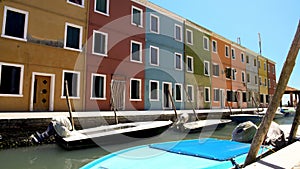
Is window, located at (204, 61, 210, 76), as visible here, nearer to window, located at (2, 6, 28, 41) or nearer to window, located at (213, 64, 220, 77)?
window, located at (213, 64, 220, 77)

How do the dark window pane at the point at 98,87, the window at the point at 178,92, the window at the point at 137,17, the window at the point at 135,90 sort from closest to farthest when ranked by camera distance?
1. the dark window pane at the point at 98,87
2. the window at the point at 135,90
3. the window at the point at 137,17
4. the window at the point at 178,92

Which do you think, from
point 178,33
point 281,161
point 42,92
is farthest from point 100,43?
point 281,161

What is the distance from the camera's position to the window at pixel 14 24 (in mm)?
11375

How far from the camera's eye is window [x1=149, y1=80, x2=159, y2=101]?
60.1ft

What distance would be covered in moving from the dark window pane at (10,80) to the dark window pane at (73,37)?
11.0ft

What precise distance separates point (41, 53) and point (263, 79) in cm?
3464

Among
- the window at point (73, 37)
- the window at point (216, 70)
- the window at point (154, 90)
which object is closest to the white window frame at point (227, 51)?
the window at point (216, 70)

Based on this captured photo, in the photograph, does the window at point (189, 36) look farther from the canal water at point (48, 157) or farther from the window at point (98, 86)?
the canal water at point (48, 157)

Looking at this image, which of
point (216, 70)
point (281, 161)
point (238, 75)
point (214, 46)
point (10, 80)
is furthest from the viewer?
point (238, 75)

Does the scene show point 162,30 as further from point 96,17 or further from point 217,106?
point 217,106

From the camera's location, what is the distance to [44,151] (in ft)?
26.2

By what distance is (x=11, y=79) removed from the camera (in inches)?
446

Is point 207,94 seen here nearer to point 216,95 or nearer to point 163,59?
point 216,95

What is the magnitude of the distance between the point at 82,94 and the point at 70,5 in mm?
5601
